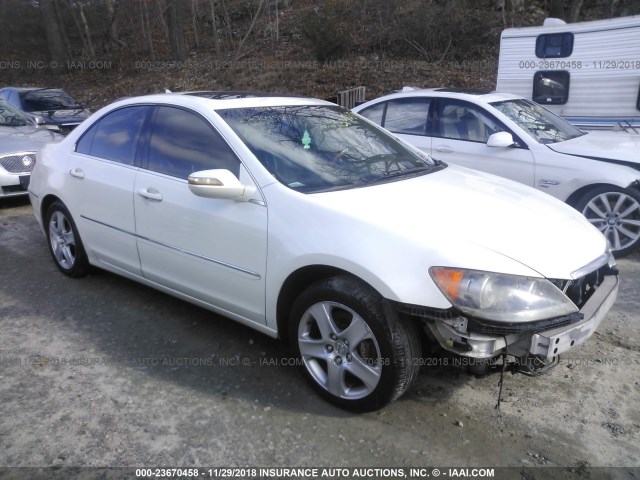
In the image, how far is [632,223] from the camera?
533cm

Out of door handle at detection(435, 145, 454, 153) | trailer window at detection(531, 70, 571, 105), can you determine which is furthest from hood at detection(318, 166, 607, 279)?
trailer window at detection(531, 70, 571, 105)

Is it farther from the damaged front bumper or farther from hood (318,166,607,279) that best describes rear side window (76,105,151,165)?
the damaged front bumper

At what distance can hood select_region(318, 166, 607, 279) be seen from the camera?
2.64m

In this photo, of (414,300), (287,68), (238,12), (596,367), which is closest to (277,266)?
(414,300)

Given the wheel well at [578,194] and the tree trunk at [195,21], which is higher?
the tree trunk at [195,21]

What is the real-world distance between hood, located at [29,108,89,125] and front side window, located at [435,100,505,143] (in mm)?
8187

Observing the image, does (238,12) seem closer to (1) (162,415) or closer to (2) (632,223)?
(2) (632,223)

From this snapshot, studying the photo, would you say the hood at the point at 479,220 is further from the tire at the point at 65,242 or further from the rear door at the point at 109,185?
the tire at the point at 65,242

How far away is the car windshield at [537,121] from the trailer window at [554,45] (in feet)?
6.10

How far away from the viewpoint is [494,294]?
250 centimetres

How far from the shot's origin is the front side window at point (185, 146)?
3.39m

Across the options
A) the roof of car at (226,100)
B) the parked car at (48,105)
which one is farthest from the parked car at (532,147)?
the parked car at (48,105)

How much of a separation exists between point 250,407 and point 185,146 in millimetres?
1743

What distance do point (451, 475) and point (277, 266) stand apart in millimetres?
1355
